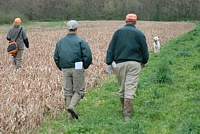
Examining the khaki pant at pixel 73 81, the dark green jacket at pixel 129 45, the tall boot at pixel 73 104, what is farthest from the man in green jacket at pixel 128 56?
the tall boot at pixel 73 104

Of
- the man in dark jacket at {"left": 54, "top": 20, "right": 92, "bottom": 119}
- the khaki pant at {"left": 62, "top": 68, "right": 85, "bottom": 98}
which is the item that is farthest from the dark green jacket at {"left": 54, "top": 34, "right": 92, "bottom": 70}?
the khaki pant at {"left": 62, "top": 68, "right": 85, "bottom": 98}

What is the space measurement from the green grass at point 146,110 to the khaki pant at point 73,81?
1.91ft

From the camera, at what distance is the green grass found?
540 cm

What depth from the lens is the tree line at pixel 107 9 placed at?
65188mm

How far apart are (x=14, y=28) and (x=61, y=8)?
60.5 m

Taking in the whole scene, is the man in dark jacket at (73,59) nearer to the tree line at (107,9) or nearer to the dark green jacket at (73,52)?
the dark green jacket at (73,52)

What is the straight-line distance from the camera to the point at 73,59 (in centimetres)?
577

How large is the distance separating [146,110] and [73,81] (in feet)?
5.73

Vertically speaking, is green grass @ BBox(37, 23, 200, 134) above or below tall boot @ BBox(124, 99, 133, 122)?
below

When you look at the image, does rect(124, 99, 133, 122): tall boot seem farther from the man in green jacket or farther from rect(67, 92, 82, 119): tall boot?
rect(67, 92, 82, 119): tall boot

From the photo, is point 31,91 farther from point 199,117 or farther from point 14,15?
point 14,15

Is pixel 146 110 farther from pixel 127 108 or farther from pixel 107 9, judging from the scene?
pixel 107 9

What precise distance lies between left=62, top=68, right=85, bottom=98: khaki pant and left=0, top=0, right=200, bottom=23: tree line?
58.0 meters

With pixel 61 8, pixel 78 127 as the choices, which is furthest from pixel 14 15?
pixel 78 127
